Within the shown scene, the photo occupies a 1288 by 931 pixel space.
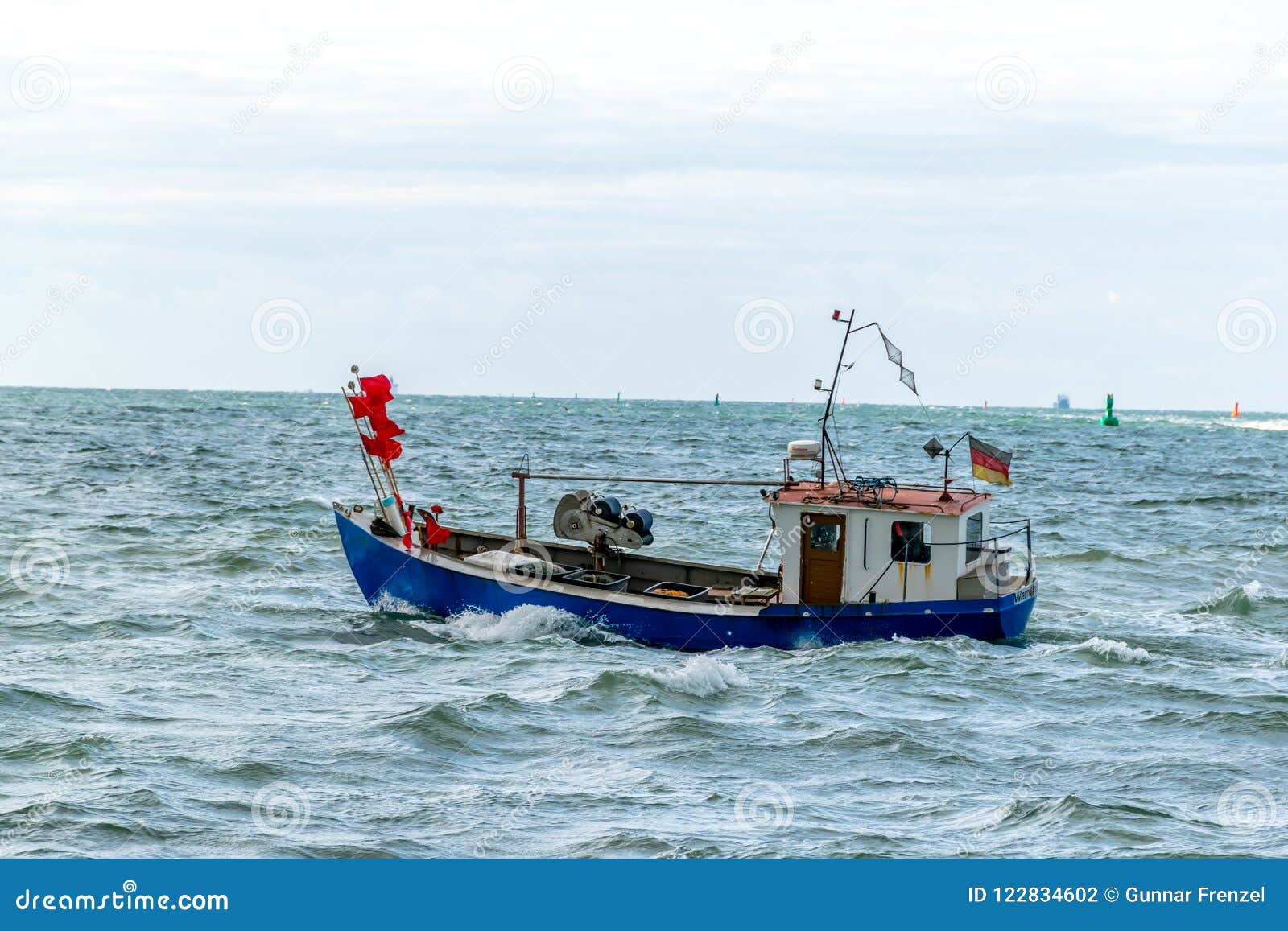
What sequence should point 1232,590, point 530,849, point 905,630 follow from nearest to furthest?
point 530,849 < point 905,630 < point 1232,590

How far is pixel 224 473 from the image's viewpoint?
55.4 metres

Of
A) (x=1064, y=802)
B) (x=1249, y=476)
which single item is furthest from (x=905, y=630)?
(x=1249, y=476)

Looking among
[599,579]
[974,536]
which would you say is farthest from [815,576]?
[599,579]

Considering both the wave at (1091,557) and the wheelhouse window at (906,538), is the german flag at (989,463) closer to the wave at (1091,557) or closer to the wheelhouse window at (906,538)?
the wheelhouse window at (906,538)

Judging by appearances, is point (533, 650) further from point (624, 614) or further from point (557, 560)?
point (557, 560)

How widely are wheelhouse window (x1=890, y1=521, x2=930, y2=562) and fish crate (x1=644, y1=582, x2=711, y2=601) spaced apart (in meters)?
3.15

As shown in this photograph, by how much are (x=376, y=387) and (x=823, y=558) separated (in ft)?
26.9

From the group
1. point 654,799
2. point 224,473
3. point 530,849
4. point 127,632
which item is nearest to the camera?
point 530,849

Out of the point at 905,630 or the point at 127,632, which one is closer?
the point at 905,630

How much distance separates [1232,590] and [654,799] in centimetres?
1908

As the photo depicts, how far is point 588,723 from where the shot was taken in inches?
645

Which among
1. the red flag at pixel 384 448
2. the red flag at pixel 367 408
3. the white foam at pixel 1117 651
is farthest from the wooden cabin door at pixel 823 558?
the red flag at pixel 367 408

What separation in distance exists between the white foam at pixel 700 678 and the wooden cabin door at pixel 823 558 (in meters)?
2.17

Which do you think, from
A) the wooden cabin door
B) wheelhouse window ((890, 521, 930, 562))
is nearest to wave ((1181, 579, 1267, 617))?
wheelhouse window ((890, 521, 930, 562))
